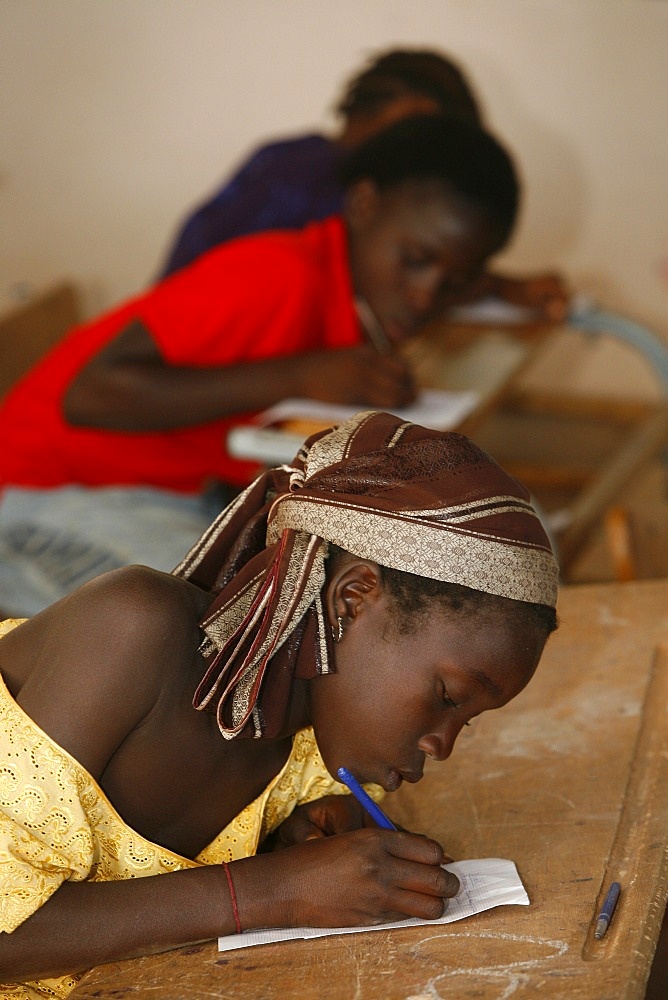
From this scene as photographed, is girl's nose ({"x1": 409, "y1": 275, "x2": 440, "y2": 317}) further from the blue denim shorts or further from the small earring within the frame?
the small earring

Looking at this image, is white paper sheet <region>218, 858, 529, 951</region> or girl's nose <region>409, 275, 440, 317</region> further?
girl's nose <region>409, 275, 440, 317</region>

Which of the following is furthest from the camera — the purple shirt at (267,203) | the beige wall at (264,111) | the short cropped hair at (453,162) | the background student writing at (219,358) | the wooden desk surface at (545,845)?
the beige wall at (264,111)

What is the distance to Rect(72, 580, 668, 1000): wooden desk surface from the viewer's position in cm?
106

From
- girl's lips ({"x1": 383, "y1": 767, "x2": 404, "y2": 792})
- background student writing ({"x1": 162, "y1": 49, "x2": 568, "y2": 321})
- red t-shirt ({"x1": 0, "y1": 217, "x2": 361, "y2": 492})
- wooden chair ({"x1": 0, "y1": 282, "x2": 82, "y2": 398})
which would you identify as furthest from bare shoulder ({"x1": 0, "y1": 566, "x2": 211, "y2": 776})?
background student writing ({"x1": 162, "y1": 49, "x2": 568, "y2": 321})

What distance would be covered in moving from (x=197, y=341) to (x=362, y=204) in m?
0.60

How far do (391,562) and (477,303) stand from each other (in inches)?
91.2

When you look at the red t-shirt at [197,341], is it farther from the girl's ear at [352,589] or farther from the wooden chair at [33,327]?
the girl's ear at [352,589]

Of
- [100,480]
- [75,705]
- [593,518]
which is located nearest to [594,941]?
[75,705]

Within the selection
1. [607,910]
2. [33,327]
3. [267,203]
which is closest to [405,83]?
[267,203]

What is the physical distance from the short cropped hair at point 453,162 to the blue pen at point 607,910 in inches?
63.8

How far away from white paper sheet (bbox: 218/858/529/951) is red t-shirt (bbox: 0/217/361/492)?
1.25 m

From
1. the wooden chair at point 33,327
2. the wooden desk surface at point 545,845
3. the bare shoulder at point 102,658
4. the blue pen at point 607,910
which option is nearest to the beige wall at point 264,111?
the wooden chair at point 33,327

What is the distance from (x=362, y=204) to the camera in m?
2.53

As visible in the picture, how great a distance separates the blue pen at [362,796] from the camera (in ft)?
4.01
